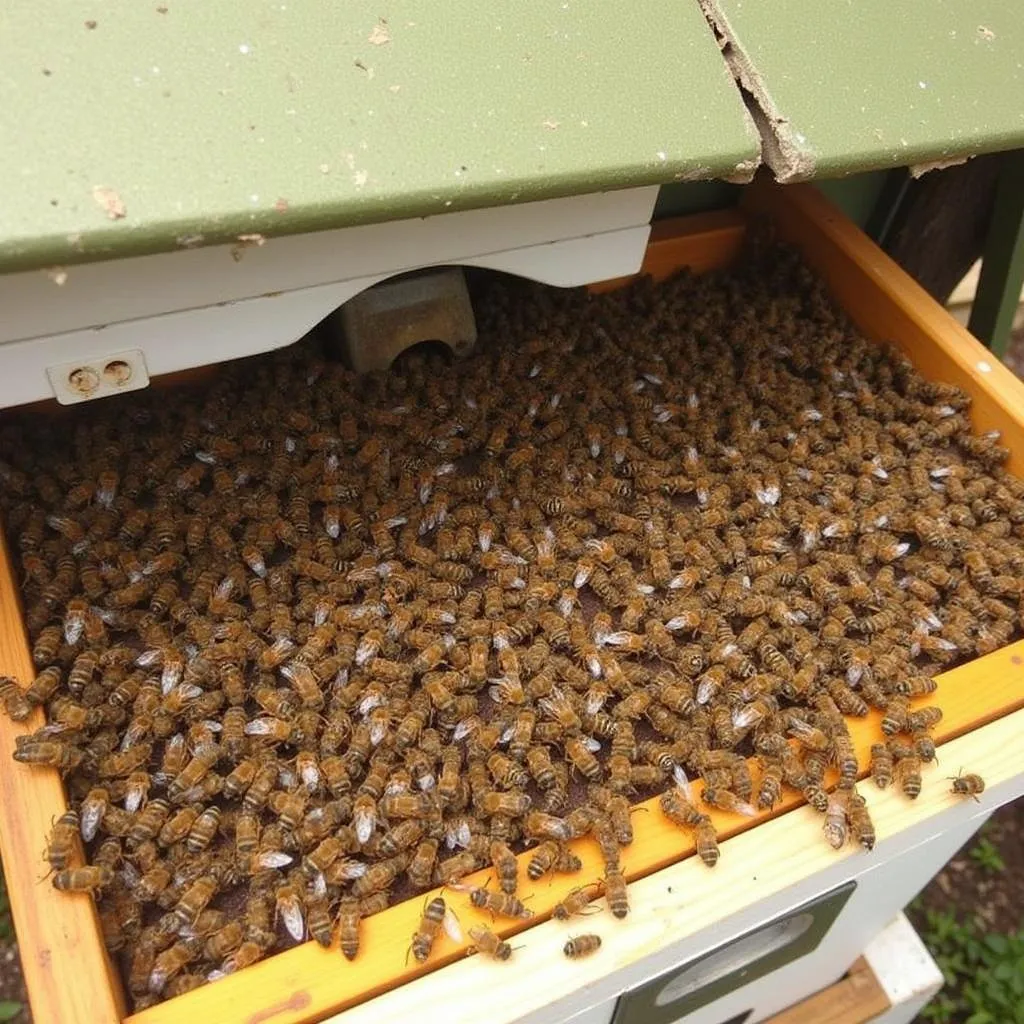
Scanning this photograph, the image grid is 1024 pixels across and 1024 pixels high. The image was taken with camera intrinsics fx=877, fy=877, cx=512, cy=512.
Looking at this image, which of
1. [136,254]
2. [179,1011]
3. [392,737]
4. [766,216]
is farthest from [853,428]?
[179,1011]

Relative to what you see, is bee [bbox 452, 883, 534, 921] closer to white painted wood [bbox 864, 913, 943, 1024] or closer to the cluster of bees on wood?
the cluster of bees on wood

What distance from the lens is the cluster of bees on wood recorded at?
3.98ft

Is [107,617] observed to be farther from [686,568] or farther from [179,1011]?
[686,568]

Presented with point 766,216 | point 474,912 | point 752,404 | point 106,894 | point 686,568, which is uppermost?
point 766,216

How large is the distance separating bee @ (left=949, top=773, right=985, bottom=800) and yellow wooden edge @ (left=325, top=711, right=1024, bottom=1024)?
0.02 metres

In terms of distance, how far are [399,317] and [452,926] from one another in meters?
1.09

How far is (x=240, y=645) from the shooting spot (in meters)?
1.38

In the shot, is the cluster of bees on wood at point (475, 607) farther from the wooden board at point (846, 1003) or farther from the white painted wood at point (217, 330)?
the wooden board at point (846, 1003)

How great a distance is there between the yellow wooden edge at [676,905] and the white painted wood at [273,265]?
2.94ft

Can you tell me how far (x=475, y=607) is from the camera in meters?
1.47

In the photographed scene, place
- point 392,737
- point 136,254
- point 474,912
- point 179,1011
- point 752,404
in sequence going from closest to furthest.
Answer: point 136,254 → point 179,1011 → point 474,912 → point 392,737 → point 752,404

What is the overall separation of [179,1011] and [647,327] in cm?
153

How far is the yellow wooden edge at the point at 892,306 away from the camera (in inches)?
70.4

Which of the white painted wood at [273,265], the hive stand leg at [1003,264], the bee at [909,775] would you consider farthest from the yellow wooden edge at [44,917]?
the hive stand leg at [1003,264]
